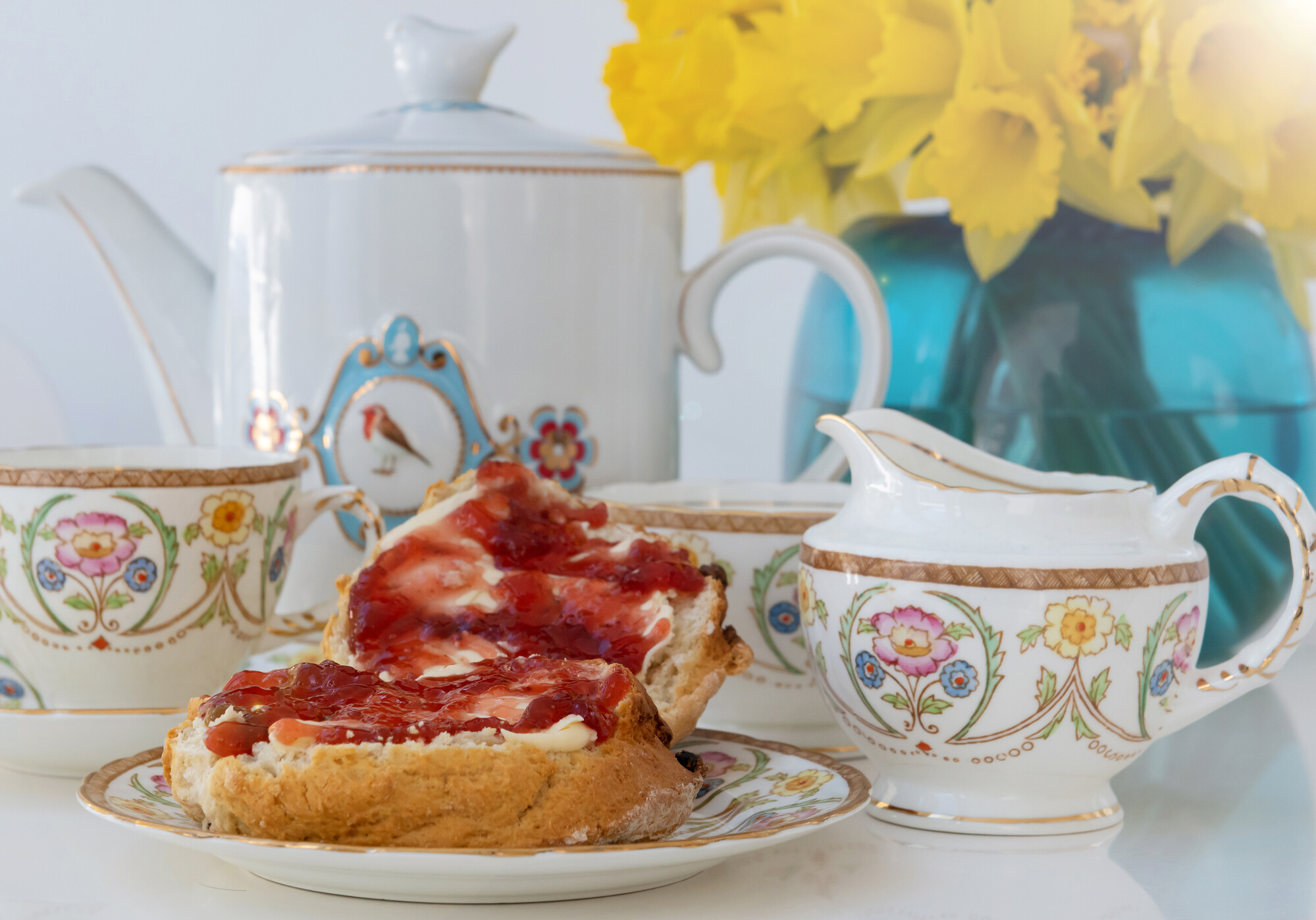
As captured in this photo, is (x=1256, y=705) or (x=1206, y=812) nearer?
(x=1206, y=812)

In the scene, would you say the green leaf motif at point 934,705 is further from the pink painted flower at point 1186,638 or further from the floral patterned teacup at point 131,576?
the floral patterned teacup at point 131,576

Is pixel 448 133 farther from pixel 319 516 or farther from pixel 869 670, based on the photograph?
pixel 869 670

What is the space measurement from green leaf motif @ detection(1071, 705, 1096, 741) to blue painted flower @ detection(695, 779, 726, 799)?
121 millimetres

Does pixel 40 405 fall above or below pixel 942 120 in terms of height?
below

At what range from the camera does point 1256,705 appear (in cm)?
74

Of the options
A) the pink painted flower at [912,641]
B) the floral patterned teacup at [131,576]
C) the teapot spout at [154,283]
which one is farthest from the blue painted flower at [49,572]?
the pink painted flower at [912,641]

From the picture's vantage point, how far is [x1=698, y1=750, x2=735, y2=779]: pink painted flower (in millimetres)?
515

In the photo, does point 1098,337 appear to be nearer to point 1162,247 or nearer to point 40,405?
point 1162,247

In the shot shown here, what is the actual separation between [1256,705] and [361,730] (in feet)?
1.68

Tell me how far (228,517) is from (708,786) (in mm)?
221

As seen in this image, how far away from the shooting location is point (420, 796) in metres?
0.40

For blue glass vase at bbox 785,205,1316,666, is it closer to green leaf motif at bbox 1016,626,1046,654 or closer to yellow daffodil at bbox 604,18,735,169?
yellow daffodil at bbox 604,18,735,169

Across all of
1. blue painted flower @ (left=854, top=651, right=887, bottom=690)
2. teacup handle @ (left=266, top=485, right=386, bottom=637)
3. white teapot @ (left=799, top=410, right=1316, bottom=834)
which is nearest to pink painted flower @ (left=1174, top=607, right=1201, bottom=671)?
white teapot @ (left=799, top=410, right=1316, bottom=834)

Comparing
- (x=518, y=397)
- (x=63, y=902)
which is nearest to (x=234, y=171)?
(x=518, y=397)
